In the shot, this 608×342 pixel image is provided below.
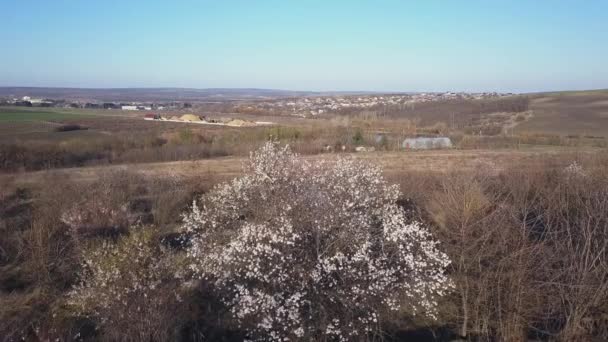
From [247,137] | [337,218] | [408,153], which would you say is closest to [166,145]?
[247,137]

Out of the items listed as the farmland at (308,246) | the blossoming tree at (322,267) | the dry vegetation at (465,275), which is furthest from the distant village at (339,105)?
the blossoming tree at (322,267)

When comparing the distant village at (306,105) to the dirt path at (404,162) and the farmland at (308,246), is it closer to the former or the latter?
the dirt path at (404,162)

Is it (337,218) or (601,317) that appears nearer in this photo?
(601,317)

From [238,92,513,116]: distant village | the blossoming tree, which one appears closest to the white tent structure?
the blossoming tree

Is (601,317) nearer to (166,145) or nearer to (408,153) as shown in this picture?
(408,153)

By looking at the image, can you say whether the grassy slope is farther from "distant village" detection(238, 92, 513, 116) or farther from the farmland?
the farmland

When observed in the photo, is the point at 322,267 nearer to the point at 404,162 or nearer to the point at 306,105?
the point at 404,162

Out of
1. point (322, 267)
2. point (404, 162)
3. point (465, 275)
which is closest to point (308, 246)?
point (322, 267)
